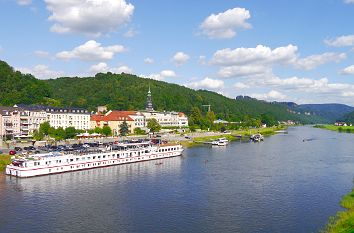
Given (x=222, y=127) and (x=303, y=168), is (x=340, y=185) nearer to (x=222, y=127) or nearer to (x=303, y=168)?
(x=303, y=168)

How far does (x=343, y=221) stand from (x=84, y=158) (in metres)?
40.9

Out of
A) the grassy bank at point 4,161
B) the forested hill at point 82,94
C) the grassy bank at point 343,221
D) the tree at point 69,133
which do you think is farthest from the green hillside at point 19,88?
the grassy bank at point 343,221

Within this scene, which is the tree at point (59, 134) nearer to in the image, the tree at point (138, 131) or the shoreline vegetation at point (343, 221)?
the tree at point (138, 131)

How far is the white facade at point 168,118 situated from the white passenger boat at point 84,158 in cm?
6270

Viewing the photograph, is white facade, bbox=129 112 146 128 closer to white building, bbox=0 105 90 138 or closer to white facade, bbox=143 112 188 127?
white facade, bbox=143 112 188 127

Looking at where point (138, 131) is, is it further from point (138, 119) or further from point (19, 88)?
point (19, 88)

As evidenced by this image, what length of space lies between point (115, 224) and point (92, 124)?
9213 cm

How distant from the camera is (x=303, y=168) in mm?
65125

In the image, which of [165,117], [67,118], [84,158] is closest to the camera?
[84,158]

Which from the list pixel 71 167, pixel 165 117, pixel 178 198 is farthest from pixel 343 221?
pixel 165 117

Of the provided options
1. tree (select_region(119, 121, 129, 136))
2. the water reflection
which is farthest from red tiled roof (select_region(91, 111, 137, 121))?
the water reflection

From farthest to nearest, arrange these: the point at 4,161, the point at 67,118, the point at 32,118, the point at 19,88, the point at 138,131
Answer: the point at 19,88, the point at 138,131, the point at 67,118, the point at 32,118, the point at 4,161

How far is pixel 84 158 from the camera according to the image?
62.4 metres

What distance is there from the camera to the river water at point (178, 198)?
34562mm
